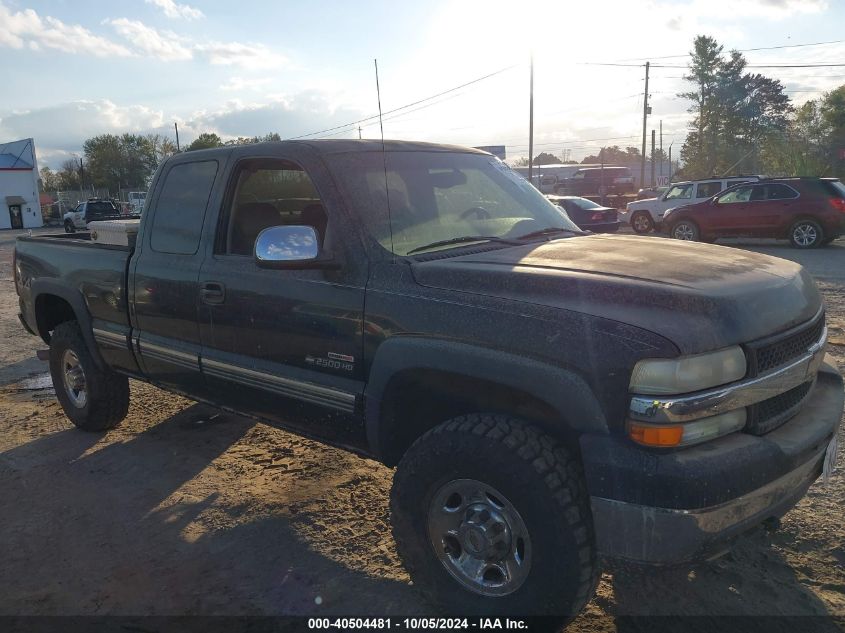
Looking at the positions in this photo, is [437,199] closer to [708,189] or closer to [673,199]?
[708,189]

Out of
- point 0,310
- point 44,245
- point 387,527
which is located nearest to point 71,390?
point 44,245

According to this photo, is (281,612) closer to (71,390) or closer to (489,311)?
(489,311)

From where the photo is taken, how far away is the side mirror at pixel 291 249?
9.94 ft

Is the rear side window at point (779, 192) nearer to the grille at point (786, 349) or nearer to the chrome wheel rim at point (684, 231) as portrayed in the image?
the chrome wheel rim at point (684, 231)

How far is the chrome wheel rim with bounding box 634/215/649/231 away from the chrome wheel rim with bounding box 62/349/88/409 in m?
19.1

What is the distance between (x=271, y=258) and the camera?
3.05 meters

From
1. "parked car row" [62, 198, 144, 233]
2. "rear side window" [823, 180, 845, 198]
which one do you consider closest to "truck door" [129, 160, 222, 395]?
"rear side window" [823, 180, 845, 198]

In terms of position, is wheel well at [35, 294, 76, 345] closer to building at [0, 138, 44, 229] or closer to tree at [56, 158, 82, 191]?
building at [0, 138, 44, 229]

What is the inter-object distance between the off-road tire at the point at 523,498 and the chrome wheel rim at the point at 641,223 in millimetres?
20296

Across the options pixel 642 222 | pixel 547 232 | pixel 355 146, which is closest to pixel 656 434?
pixel 547 232

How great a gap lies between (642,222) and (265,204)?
63.6 feet

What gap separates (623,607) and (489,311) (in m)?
1.41

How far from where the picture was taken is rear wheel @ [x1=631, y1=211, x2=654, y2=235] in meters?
21.4

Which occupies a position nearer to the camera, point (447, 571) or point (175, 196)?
point (447, 571)
